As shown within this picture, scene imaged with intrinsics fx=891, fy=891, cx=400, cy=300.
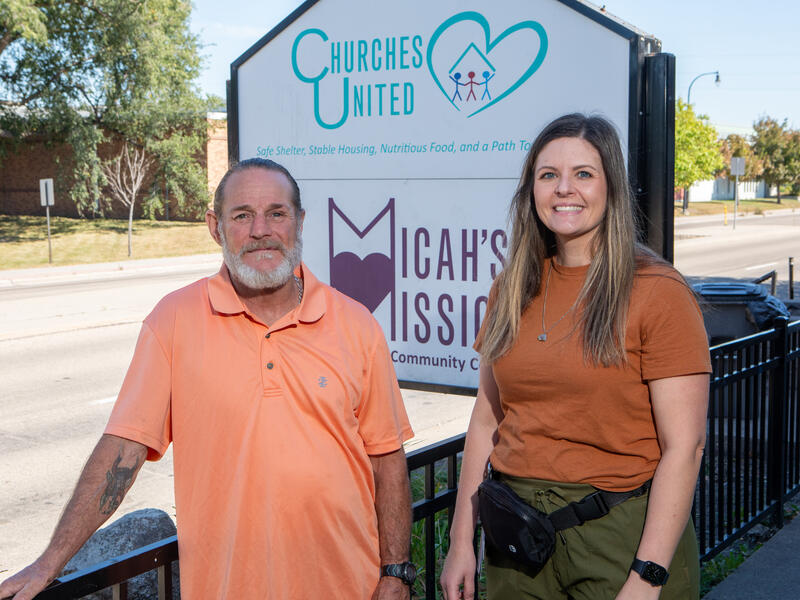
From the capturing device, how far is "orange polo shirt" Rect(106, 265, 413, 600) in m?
2.10

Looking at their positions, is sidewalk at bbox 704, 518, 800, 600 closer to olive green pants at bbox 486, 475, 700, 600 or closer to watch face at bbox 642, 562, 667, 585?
olive green pants at bbox 486, 475, 700, 600

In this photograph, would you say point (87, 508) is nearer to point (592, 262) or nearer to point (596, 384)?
point (596, 384)

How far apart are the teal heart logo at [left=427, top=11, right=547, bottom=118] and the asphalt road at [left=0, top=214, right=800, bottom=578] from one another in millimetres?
3538

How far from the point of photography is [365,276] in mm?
3746

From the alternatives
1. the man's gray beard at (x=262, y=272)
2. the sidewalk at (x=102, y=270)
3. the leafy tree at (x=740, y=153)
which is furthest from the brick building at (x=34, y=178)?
the leafy tree at (x=740, y=153)

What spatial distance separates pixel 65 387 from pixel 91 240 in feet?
68.0

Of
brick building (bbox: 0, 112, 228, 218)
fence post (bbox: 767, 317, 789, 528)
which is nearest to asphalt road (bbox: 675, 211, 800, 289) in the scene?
fence post (bbox: 767, 317, 789, 528)

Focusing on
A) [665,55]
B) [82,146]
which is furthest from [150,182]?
[665,55]

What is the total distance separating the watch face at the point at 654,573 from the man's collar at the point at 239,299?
995mm

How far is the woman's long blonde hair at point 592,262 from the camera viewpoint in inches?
83.9

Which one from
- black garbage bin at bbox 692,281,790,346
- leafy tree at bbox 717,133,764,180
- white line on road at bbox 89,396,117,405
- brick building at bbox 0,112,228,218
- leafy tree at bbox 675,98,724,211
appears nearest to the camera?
black garbage bin at bbox 692,281,790,346

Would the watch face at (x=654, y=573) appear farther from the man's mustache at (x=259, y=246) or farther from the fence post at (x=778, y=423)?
the fence post at (x=778, y=423)

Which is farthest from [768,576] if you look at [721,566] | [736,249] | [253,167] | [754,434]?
[736,249]

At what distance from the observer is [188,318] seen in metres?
2.17
